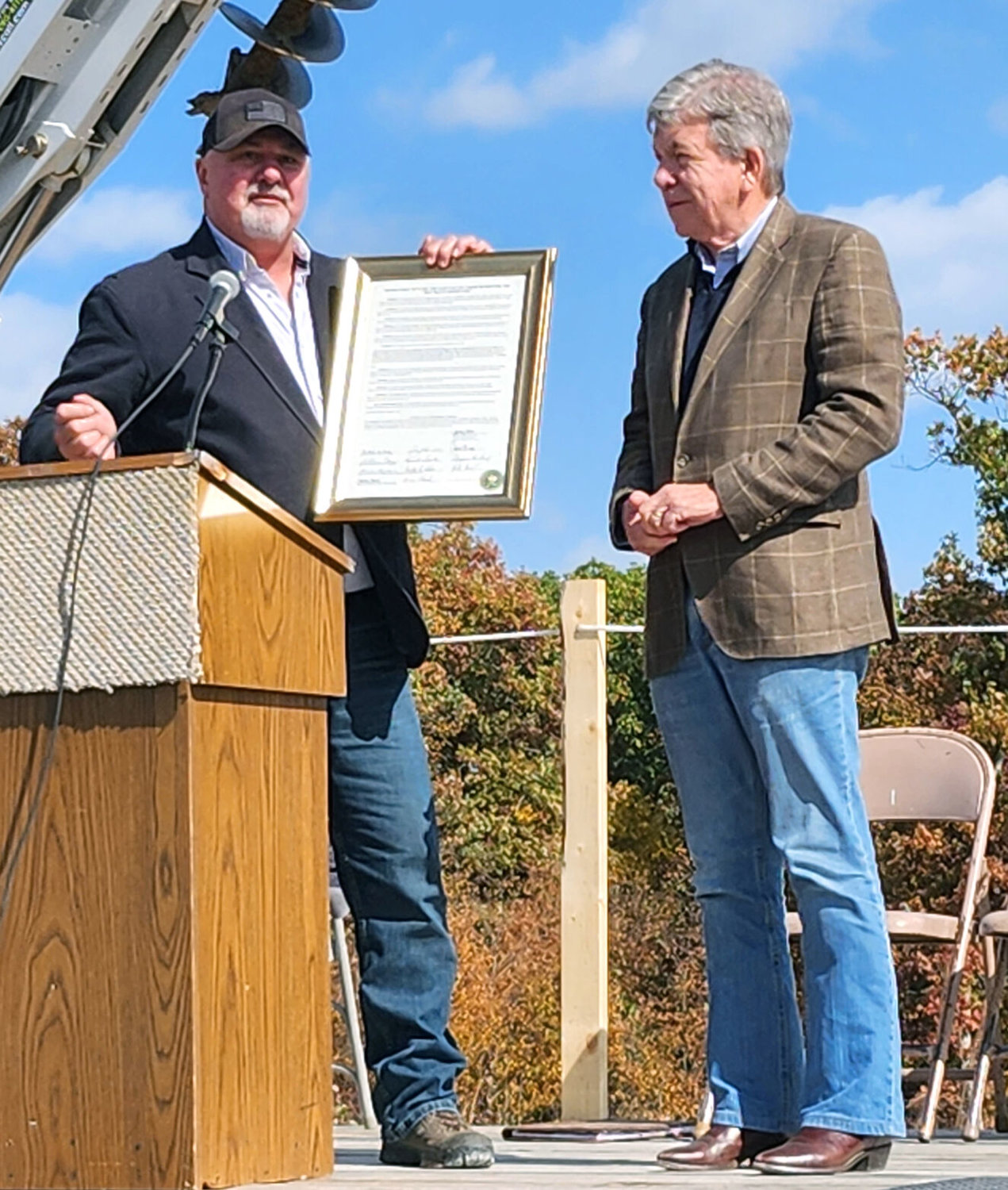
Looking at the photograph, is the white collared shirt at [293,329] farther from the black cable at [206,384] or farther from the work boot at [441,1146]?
the work boot at [441,1146]

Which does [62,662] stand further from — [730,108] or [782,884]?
[730,108]

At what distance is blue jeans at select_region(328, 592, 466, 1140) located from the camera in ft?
10.9

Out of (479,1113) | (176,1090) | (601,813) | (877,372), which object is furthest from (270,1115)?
(479,1113)

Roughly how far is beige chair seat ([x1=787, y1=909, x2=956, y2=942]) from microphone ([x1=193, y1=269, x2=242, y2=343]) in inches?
84.4

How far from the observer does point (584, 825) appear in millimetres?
5316

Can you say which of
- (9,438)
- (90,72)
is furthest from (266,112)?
(9,438)

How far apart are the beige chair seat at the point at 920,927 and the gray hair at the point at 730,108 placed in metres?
1.79

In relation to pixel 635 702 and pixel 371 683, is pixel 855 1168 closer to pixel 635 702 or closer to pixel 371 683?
pixel 371 683

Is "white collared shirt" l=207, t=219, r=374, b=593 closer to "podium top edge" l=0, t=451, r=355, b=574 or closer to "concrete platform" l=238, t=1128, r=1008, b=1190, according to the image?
"podium top edge" l=0, t=451, r=355, b=574

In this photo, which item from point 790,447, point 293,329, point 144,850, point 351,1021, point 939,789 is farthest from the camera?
point 351,1021

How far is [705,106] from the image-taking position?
10.6ft

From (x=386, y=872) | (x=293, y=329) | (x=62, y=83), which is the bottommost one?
(x=386, y=872)

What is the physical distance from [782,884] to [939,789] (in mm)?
1762

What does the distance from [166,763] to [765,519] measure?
3.32 feet
